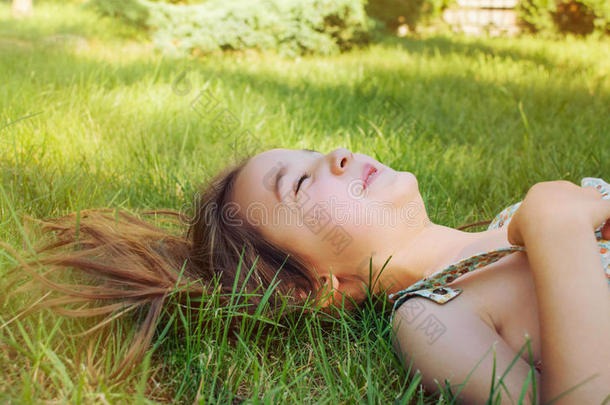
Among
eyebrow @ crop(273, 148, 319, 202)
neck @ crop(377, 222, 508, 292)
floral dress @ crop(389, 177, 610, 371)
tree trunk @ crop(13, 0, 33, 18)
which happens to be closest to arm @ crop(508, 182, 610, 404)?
floral dress @ crop(389, 177, 610, 371)

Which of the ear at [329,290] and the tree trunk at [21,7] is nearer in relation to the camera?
the ear at [329,290]

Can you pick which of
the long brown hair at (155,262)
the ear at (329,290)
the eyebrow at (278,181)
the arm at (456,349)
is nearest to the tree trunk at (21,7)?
the long brown hair at (155,262)

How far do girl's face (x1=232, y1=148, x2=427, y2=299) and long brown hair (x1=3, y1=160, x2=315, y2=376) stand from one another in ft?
0.25

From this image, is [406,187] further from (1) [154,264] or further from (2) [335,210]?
(1) [154,264]

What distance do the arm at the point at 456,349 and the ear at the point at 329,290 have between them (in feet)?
0.88

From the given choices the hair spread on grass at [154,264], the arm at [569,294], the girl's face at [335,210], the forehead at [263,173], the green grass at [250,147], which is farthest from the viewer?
the forehead at [263,173]

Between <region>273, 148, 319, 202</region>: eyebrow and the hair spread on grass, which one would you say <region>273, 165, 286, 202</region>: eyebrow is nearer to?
<region>273, 148, 319, 202</region>: eyebrow

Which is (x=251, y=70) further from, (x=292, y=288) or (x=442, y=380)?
(x=442, y=380)

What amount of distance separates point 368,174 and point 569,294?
732 millimetres

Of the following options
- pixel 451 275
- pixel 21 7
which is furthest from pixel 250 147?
pixel 21 7

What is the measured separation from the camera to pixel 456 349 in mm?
1276

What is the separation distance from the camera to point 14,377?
1192 millimetres

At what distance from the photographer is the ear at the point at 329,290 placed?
1.62 metres

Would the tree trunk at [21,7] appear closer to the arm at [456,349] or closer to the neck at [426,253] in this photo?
the neck at [426,253]
